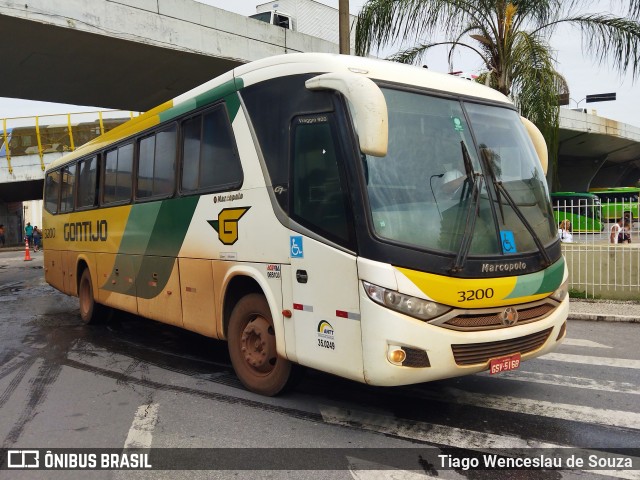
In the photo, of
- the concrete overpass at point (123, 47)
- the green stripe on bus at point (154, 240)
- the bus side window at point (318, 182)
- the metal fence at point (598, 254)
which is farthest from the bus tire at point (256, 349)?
the concrete overpass at point (123, 47)

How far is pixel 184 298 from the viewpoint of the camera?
22.0 ft

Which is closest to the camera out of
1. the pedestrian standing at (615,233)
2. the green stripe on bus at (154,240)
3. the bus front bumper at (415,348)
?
the bus front bumper at (415,348)

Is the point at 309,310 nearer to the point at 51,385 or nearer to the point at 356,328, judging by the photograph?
the point at 356,328

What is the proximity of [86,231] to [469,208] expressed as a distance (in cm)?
769

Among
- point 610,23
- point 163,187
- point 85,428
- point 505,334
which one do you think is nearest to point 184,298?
point 163,187

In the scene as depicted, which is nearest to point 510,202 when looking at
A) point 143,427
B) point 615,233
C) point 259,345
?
point 259,345

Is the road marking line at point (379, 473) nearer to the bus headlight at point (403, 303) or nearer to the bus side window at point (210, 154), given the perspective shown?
the bus headlight at point (403, 303)

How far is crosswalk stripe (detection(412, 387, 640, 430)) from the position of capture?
4.72 m

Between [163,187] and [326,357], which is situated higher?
[163,187]

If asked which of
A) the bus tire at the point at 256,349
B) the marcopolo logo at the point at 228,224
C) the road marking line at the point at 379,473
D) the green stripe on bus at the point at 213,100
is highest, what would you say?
the green stripe on bus at the point at 213,100

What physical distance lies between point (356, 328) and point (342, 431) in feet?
2.97

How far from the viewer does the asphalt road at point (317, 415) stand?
3.99 m

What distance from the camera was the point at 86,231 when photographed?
1002 cm

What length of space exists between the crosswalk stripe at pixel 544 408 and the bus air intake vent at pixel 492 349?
65 centimetres
